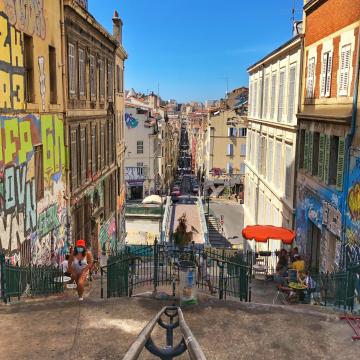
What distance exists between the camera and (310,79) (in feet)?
61.0

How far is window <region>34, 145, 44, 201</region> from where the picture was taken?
13635 millimetres

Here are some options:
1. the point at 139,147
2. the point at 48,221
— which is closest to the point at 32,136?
the point at 48,221

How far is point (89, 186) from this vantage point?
67.9ft

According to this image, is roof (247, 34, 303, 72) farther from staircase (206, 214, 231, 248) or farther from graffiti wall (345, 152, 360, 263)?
staircase (206, 214, 231, 248)

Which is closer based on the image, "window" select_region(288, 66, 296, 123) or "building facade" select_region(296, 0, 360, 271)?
"building facade" select_region(296, 0, 360, 271)

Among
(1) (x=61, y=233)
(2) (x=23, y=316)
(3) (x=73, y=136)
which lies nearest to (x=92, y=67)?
(3) (x=73, y=136)

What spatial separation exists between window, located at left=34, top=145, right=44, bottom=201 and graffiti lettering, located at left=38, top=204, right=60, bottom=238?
25.3 inches

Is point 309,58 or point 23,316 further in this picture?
point 309,58

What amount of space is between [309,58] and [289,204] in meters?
6.59

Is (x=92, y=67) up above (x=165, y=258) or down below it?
above

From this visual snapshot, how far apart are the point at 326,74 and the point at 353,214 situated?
6031mm

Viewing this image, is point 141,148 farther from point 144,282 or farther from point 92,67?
point 144,282

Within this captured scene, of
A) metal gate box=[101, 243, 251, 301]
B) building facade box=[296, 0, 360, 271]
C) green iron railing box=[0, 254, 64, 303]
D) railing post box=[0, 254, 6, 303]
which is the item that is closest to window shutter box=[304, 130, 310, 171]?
building facade box=[296, 0, 360, 271]

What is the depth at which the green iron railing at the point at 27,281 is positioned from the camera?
32.0ft
